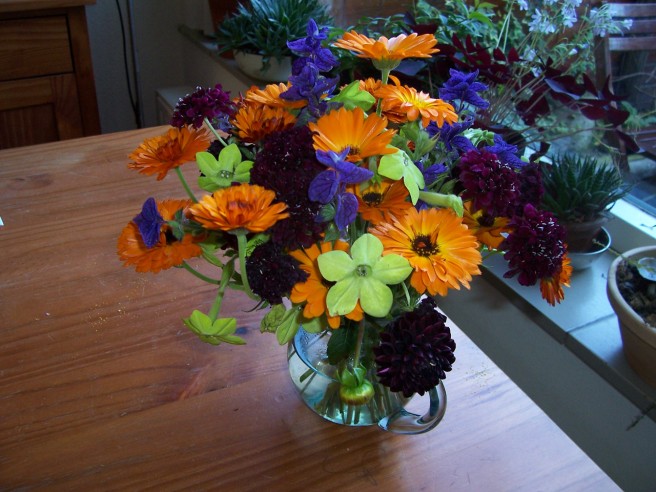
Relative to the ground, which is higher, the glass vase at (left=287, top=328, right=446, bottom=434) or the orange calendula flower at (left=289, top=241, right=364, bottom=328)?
the orange calendula flower at (left=289, top=241, right=364, bottom=328)

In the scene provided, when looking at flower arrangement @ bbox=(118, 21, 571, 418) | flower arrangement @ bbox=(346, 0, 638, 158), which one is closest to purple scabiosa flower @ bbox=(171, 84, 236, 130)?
flower arrangement @ bbox=(118, 21, 571, 418)

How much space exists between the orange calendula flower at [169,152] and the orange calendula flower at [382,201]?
13cm

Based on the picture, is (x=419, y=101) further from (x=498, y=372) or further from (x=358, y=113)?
(x=498, y=372)

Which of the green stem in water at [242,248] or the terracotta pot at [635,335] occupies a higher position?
the green stem in water at [242,248]

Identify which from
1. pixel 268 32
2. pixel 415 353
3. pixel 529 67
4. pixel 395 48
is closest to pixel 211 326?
pixel 415 353

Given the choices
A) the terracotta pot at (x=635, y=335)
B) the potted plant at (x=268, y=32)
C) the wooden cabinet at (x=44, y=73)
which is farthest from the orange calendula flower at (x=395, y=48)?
the wooden cabinet at (x=44, y=73)

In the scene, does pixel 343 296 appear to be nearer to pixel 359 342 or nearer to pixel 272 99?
pixel 359 342

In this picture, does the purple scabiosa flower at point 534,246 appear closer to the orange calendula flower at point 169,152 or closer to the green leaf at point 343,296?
the green leaf at point 343,296

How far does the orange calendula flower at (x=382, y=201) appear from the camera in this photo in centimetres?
47

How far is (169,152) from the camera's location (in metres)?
0.48

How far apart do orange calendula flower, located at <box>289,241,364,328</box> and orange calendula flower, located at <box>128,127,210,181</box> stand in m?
0.12

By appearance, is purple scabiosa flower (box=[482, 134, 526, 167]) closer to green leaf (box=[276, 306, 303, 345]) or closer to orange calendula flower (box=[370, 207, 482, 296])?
orange calendula flower (box=[370, 207, 482, 296])

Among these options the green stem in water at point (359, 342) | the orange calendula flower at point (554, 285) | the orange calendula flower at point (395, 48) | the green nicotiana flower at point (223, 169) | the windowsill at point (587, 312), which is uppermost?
the orange calendula flower at point (395, 48)

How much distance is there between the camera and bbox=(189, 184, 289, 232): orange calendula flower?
0.39 m
